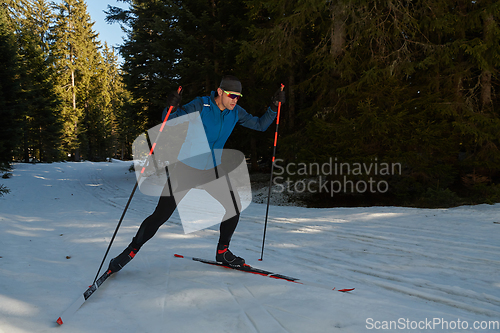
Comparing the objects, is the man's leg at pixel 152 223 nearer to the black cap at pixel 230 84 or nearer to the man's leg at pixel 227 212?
the man's leg at pixel 227 212

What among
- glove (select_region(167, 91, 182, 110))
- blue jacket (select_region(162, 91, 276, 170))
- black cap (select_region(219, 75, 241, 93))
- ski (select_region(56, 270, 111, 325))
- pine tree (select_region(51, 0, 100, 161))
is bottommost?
ski (select_region(56, 270, 111, 325))

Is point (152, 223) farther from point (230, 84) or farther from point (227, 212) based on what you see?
point (230, 84)

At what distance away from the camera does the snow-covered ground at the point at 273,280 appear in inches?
94.4

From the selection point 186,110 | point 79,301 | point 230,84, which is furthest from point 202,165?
point 79,301

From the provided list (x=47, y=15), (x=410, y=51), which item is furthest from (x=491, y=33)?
(x=47, y=15)

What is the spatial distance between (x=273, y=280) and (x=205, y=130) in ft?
5.71

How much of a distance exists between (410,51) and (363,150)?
2.93 m

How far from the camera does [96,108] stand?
4478 cm

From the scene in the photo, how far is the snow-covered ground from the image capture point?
2.40m

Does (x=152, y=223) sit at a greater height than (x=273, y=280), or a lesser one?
greater

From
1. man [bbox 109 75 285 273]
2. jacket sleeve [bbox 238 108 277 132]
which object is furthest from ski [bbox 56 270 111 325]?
jacket sleeve [bbox 238 108 277 132]

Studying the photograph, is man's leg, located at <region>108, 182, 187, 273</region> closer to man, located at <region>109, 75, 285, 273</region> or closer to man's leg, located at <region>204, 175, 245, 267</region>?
man, located at <region>109, 75, 285, 273</region>

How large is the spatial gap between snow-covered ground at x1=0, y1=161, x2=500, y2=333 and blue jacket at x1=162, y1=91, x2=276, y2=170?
1.29 m

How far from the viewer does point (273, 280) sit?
321 cm
